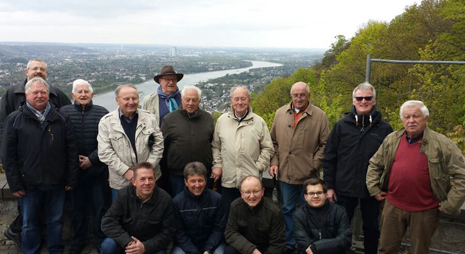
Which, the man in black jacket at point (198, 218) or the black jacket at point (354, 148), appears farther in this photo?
the man in black jacket at point (198, 218)

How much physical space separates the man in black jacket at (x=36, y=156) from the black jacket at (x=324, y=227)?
7.81 ft

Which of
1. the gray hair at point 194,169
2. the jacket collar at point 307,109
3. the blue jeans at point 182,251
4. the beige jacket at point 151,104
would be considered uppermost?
the jacket collar at point 307,109

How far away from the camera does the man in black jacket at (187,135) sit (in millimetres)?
3955

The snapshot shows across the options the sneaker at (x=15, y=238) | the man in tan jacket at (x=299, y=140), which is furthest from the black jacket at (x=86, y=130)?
the man in tan jacket at (x=299, y=140)

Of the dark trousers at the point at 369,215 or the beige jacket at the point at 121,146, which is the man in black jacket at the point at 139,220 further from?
the dark trousers at the point at 369,215

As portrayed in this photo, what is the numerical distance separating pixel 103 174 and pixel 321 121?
8.10 feet

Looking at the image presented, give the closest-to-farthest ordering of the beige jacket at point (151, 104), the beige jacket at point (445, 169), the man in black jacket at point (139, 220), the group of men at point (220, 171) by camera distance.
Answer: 1. the beige jacket at point (445, 169)
2. the group of men at point (220, 171)
3. the man in black jacket at point (139, 220)
4. the beige jacket at point (151, 104)

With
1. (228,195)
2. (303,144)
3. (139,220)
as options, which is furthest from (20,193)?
(303,144)

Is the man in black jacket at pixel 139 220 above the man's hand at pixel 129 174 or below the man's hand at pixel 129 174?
below

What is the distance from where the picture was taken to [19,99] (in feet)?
13.5

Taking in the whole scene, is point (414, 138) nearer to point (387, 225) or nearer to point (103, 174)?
point (387, 225)

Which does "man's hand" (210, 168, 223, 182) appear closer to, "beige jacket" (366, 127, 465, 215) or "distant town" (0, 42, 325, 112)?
"distant town" (0, 42, 325, 112)

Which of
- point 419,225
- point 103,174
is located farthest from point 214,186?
point 419,225

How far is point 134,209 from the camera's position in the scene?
3631 mm
